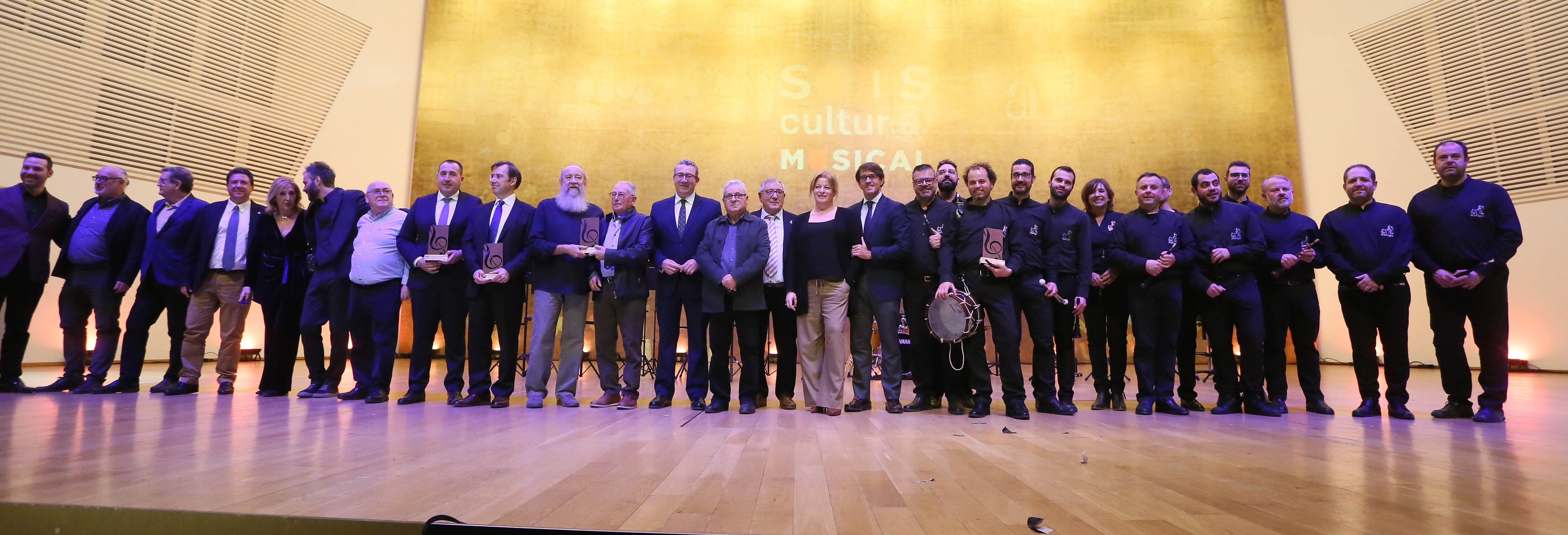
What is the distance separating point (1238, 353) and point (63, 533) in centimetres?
1106

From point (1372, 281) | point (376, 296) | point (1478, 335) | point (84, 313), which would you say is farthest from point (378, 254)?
point (1478, 335)

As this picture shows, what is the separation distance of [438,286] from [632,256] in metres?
1.17

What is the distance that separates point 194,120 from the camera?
7.80m

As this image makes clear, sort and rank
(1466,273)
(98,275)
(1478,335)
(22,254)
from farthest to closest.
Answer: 1. (98,275)
2. (22,254)
3. (1478,335)
4. (1466,273)

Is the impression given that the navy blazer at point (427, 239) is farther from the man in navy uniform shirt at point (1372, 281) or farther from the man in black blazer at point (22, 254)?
the man in navy uniform shirt at point (1372, 281)

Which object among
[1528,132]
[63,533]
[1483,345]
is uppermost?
[1528,132]

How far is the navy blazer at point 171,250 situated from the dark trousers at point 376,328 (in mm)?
1142

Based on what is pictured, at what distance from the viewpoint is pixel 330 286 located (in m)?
4.43

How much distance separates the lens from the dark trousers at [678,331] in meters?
4.14

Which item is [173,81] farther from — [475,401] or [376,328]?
[475,401]

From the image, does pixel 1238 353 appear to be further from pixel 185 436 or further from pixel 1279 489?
pixel 185 436

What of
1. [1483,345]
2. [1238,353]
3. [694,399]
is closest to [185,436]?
[694,399]

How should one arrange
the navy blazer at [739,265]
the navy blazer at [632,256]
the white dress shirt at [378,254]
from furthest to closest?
the white dress shirt at [378,254] < the navy blazer at [632,256] < the navy blazer at [739,265]

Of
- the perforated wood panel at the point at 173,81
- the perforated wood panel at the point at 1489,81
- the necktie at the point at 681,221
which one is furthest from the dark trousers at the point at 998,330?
the perforated wood panel at the point at 173,81
